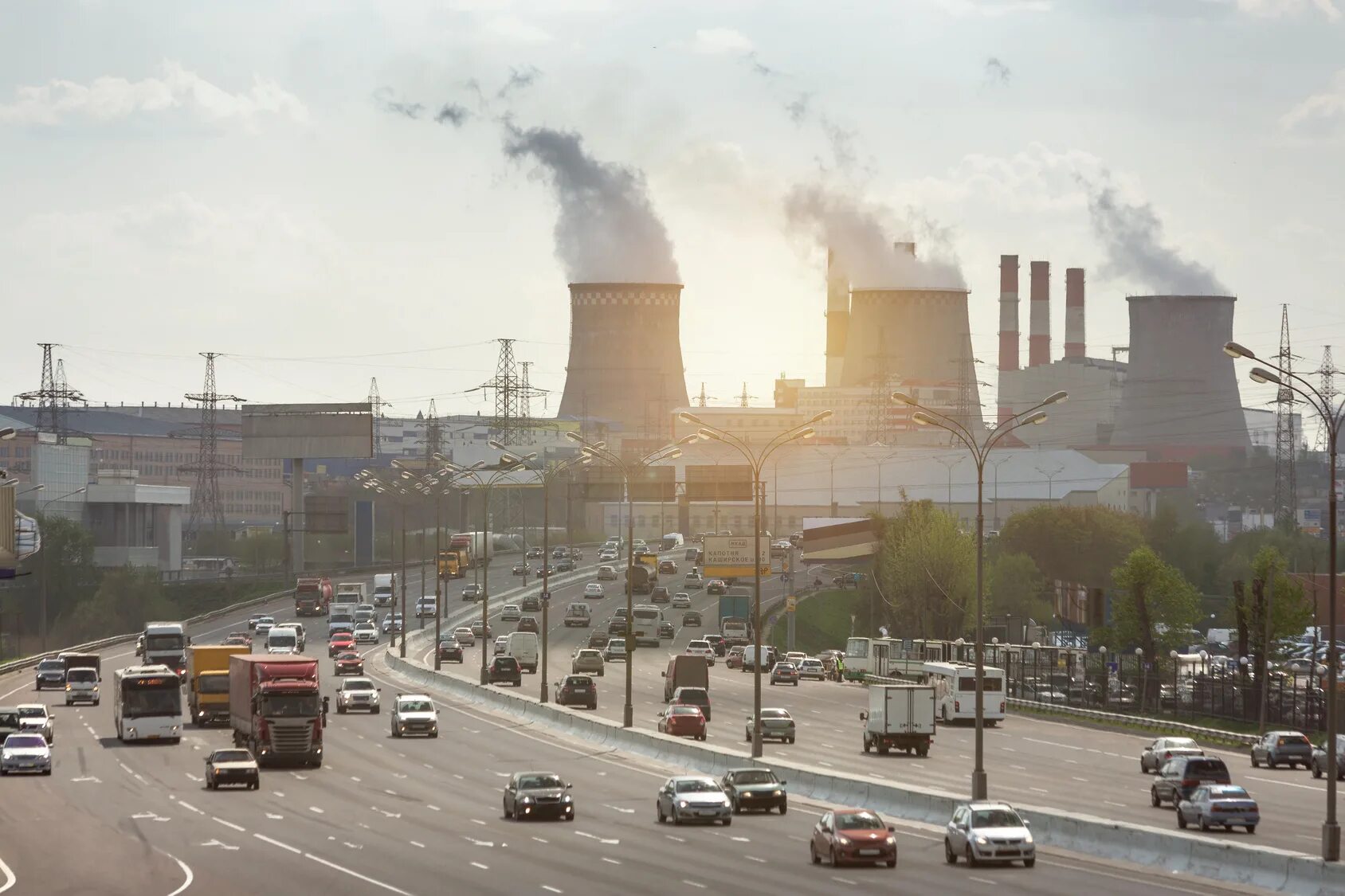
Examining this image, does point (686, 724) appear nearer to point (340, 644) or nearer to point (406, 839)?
point (406, 839)

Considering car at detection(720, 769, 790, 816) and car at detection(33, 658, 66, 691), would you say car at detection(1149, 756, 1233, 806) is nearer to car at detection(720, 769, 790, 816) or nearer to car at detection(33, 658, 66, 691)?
car at detection(720, 769, 790, 816)

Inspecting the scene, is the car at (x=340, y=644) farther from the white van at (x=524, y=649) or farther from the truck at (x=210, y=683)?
the truck at (x=210, y=683)

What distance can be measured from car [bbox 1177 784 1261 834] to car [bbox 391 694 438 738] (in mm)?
33760

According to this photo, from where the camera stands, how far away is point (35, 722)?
A: 67125 mm

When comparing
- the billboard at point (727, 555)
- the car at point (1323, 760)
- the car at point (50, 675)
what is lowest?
the car at point (50, 675)

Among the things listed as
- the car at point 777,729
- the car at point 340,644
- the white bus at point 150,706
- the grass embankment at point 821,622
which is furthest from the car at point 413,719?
the grass embankment at point 821,622

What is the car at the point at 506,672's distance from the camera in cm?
9544

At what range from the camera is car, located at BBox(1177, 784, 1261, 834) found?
42.0 meters

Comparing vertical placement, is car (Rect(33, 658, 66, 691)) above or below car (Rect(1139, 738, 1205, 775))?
below

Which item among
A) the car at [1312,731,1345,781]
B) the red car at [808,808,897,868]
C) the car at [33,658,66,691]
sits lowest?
the car at [33,658,66,691]

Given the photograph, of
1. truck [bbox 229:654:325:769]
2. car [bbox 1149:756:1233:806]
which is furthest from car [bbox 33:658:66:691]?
car [bbox 1149:756:1233:806]

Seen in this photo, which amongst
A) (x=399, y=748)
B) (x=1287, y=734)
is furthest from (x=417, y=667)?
(x=1287, y=734)

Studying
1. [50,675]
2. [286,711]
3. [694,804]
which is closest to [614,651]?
[50,675]

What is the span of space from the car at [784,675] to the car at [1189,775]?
53810 mm
